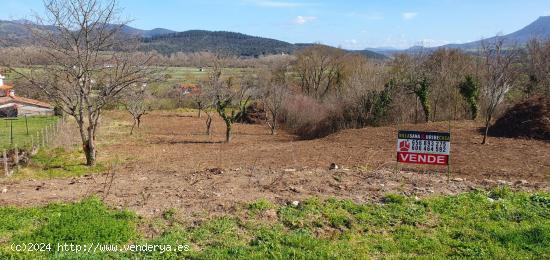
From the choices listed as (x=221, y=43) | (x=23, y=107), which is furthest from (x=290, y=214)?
(x=221, y=43)

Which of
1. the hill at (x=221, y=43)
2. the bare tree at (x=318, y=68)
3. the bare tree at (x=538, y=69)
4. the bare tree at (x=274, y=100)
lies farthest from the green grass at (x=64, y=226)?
the hill at (x=221, y=43)

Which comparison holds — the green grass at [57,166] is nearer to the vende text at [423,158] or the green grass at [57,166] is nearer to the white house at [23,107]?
the vende text at [423,158]

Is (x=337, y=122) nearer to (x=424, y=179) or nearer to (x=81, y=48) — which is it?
(x=81, y=48)

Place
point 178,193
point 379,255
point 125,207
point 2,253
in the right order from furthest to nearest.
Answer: point 178,193 → point 125,207 → point 379,255 → point 2,253

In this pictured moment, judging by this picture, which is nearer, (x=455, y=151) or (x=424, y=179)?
(x=424, y=179)

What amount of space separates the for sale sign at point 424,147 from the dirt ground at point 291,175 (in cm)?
41

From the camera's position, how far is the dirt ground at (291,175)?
7055 millimetres

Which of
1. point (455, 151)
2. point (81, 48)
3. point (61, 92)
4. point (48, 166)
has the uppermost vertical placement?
point (81, 48)

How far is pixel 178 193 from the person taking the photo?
7.24 m

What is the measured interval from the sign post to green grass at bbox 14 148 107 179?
9560 mm

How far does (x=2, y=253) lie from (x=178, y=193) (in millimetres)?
2859

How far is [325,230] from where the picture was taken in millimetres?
5871

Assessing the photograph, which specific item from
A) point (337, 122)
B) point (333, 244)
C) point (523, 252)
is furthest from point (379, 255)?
point (337, 122)

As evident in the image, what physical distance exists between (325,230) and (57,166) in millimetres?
13318
